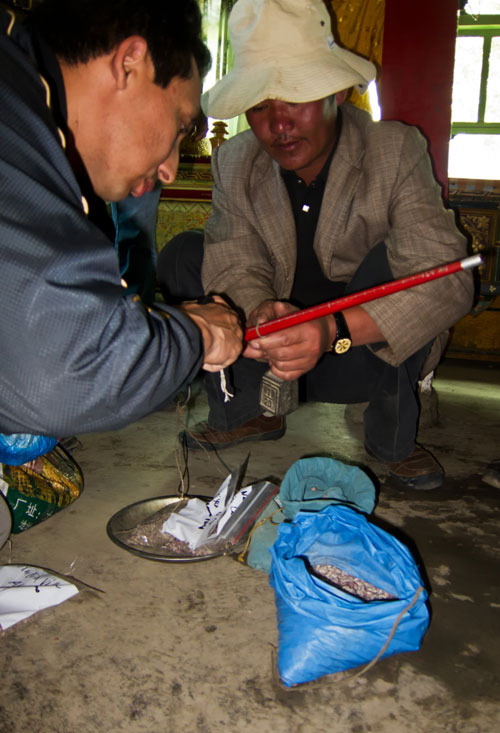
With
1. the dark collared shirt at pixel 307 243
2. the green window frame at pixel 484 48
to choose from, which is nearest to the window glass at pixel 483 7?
the green window frame at pixel 484 48

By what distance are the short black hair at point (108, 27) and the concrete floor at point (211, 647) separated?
1.17m

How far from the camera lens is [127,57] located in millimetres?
1098

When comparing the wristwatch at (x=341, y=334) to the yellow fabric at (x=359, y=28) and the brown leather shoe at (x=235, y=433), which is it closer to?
the brown leather shoe at (x=235, y=433)

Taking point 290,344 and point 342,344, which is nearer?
→ point 290,344

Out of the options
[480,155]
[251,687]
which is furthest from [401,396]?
[480,155]

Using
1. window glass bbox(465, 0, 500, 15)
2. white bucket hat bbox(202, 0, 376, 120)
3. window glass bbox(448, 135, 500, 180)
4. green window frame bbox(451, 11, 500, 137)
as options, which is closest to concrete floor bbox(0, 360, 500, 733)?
white bucket hat bbox(202, 0, 376, 120)

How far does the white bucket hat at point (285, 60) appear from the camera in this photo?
1.83 meters

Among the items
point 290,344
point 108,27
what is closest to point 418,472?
point 290,344

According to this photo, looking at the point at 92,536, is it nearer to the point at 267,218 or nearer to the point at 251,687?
the point at 251,687

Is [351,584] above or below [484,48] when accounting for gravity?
below

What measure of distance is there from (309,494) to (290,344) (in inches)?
18.1

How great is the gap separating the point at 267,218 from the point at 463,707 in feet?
5.63

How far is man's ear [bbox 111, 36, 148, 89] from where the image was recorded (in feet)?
3.56

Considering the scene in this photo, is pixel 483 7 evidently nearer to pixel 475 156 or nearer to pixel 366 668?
pixel 475 156
